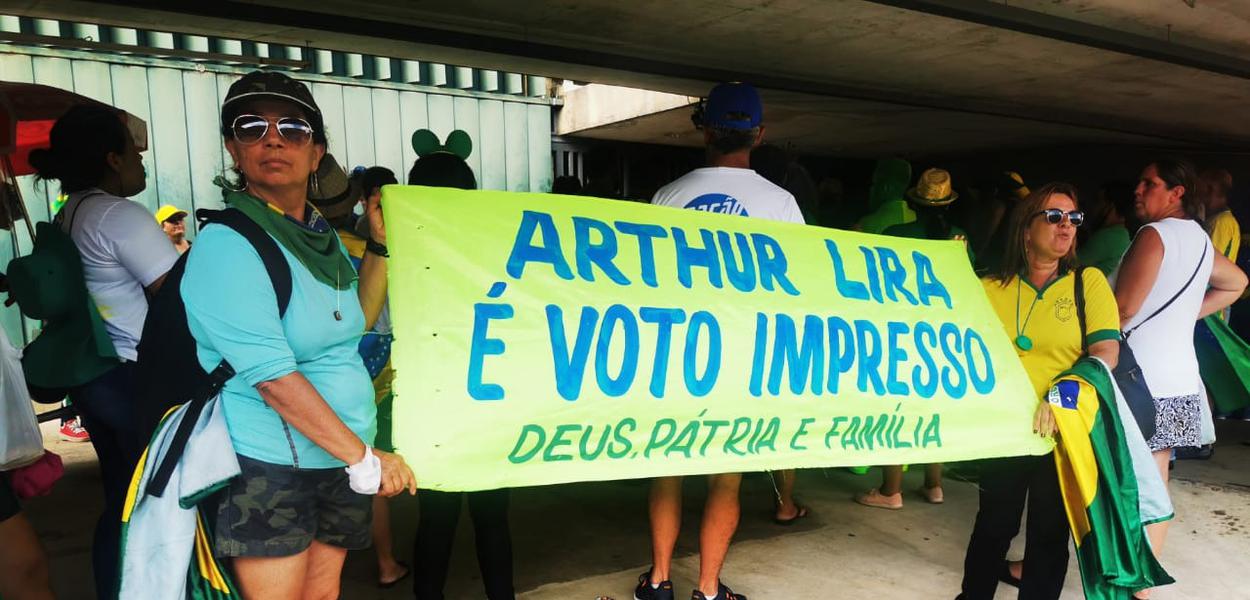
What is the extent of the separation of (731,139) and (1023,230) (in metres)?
1.13

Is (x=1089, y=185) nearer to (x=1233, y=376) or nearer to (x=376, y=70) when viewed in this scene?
(x=1233, y=376)

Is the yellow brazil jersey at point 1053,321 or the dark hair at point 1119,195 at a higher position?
the dark hair at point 1119,195

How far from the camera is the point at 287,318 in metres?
1.73

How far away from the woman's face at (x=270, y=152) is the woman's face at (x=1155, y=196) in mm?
3193

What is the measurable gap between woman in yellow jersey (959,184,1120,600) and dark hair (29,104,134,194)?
322 cm

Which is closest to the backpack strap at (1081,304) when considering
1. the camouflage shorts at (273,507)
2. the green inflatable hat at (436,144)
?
the green inflatable hat at (436,144)

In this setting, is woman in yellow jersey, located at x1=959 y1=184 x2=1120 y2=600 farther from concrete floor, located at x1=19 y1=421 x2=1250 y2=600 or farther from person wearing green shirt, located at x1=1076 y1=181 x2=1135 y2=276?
person wearing green shirt, located at x1=1076 y1=181 x2=1135 y2=276

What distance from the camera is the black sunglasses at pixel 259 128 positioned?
1.75m

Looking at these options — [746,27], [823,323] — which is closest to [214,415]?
[823,323]

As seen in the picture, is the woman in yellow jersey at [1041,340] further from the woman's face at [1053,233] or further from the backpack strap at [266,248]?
the backpack strap at [266,248]

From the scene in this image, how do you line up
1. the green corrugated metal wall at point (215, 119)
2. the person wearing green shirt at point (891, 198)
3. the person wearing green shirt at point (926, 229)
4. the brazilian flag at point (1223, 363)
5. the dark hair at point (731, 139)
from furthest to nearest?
1. the green corrugated metal wall at point (215, 119)
2. the person wearing green shirt at point (891, 198)
3. the person wearing green shirt at point (926, 229)
4. the brazilian flag at point (1223, 363)
5. the dark hair at point (731, 139)

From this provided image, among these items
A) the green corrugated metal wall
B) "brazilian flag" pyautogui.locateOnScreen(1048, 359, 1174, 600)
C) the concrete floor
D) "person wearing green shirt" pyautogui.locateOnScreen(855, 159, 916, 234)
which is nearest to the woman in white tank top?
"brazilian flag" pyautogui.locateOnScreen(1048, 359, 1174, 600)

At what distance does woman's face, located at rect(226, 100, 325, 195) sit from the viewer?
1.76 m

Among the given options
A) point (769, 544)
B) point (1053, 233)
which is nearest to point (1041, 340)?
point (1053, 233)
